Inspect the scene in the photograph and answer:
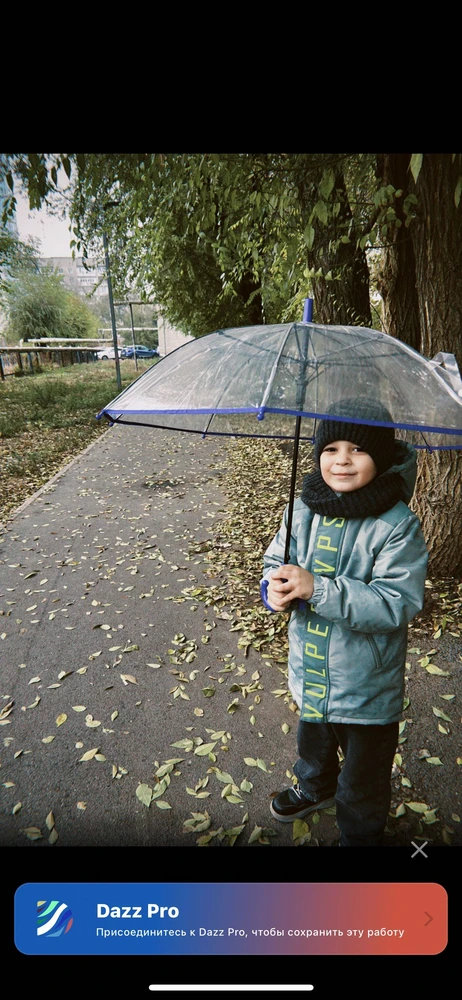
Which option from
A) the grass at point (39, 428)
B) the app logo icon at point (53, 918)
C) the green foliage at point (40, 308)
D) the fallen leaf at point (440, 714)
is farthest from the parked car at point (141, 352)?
the app logo icon at point (53, 918)

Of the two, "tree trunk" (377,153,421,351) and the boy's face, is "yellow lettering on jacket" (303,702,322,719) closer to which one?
the boy's face

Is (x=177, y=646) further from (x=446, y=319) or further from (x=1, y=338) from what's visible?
(x=1, y=338)

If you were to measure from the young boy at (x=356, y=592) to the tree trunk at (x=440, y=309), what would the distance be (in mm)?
1820

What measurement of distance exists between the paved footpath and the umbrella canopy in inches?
73.9

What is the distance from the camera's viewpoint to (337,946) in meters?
1.21

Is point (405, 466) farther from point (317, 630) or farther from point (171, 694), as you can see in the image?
point (171, 694)

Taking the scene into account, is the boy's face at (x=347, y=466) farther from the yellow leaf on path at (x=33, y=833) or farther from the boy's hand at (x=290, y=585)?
the yellow leaf on path at (x=33, y=833)

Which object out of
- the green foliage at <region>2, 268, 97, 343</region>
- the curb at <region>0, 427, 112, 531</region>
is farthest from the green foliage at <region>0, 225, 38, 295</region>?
the green foliage at <region>2, 268, 97, 343</region>

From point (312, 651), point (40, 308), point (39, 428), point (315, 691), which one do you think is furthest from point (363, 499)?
point (40, 308)

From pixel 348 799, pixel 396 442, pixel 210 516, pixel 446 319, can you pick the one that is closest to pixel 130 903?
pixel 348 799

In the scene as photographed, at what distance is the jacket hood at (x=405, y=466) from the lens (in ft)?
5.42

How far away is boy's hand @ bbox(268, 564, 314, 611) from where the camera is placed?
5.30 feet

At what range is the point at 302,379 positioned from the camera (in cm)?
145

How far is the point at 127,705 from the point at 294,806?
1246 millimetres
